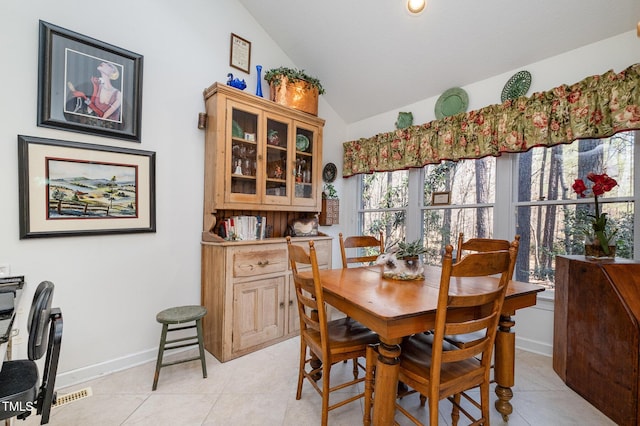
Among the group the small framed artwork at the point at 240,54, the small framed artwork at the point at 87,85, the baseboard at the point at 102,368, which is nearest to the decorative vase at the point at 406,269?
the baseboard at the point at 102,368

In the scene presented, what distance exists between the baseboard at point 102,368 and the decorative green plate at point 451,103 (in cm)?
344

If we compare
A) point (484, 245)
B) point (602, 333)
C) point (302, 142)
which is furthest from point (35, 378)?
point (602, 333)

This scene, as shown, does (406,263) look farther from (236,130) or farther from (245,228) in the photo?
(236,130)

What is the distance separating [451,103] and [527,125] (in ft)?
2.52

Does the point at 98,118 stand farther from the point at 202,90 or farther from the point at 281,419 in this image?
the point at 281,419

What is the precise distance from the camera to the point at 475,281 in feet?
5.72

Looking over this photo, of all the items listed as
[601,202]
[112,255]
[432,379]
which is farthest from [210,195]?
[601,202]

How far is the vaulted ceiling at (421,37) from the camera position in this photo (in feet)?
6.76

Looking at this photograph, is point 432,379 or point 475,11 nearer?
point 432,379

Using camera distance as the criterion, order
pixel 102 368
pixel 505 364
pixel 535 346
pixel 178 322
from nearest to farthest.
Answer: pixel 505 364, pixel 178 322, pixel 102 368, pixel 535 346

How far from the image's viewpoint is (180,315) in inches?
77.2

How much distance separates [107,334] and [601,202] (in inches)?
154

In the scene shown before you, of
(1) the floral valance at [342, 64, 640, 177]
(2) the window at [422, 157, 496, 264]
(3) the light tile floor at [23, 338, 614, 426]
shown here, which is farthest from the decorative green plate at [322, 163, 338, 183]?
(3) the light tile floor at [23, 338, 614, 426]

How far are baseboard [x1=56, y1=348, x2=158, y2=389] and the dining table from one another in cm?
161
